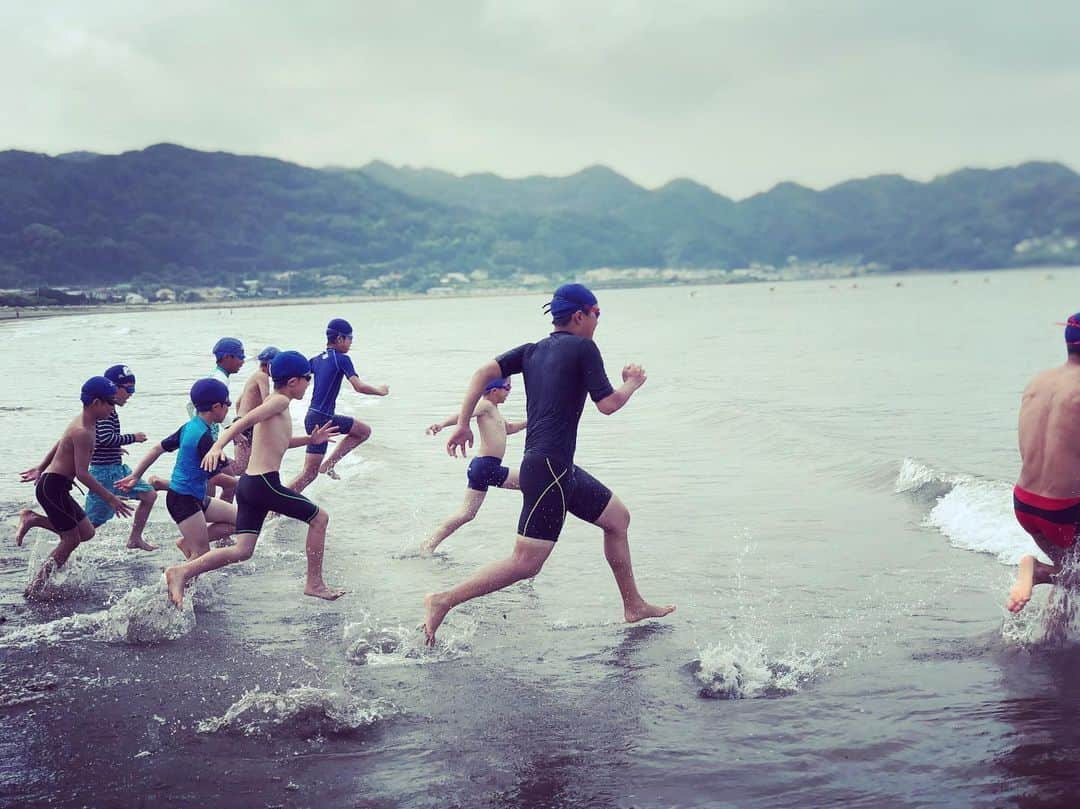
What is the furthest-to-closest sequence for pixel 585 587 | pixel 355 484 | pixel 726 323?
pixel 726 323, pixel 355 484, pixel 585 587

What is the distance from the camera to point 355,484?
12.5 m

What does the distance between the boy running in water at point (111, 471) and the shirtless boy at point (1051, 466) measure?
6221mm

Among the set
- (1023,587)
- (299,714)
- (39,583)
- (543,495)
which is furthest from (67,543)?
(1023,587)

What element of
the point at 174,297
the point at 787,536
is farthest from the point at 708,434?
the point at 174,297

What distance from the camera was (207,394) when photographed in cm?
734

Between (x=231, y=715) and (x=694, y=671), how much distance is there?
2.45 metres

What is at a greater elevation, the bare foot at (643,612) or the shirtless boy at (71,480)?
the shirtless boy at (71,480)

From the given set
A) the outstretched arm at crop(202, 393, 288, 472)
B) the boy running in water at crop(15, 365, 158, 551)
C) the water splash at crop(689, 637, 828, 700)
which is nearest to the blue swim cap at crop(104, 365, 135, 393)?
the boy running in water at crop(15, 365, 158, 551)

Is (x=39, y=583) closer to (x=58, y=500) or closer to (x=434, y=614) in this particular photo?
(x=58, y=500)

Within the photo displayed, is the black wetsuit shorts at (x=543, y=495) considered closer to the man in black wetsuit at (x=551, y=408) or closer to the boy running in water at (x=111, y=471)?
the man in black wetsuit at (x=551, y=408)

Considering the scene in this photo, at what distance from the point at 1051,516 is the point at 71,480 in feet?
21.6

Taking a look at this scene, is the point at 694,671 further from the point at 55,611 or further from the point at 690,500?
the point at 690,500

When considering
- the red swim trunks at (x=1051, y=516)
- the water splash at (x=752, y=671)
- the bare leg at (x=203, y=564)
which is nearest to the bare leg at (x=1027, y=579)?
the red swim trunks at (x=1051, y=516)

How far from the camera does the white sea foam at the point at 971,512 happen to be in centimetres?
892
